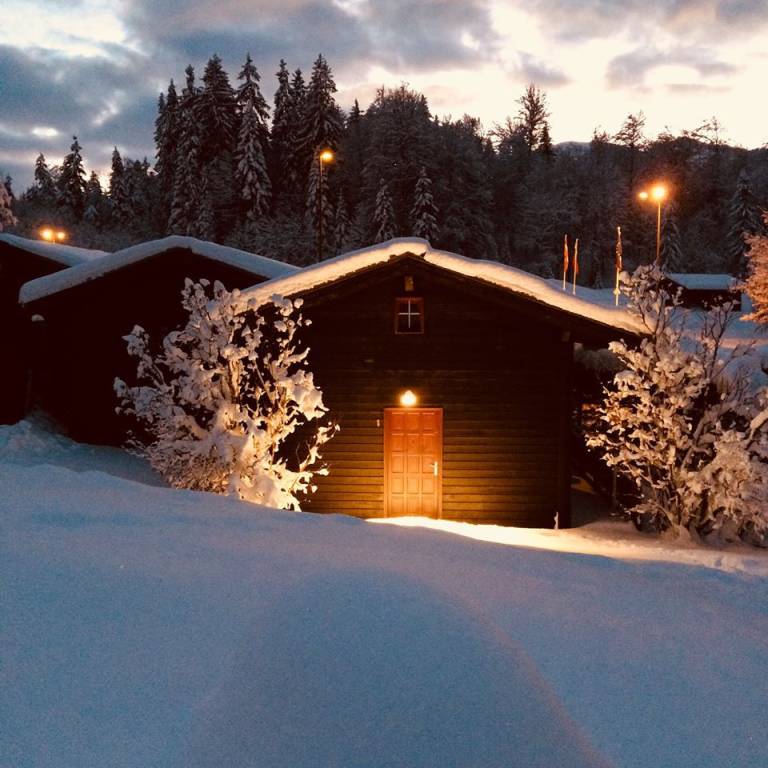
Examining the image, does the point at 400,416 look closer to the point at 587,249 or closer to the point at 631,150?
the point at 587,249

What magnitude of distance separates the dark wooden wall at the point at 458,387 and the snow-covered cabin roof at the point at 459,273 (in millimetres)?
384

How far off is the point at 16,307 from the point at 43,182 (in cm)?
7344

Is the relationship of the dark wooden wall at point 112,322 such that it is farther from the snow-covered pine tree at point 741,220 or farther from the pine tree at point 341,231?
the snow-covered pine tree at point 741,220

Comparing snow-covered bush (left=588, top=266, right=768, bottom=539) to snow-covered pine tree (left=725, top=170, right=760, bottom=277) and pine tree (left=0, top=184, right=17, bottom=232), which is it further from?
snow-covered pine tree (left=725, top=170, right=760, bottom=277)

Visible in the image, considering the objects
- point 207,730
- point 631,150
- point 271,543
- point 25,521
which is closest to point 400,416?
point 271,543

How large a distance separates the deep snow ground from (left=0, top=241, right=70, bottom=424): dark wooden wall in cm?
1597

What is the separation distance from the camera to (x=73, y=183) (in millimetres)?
74812

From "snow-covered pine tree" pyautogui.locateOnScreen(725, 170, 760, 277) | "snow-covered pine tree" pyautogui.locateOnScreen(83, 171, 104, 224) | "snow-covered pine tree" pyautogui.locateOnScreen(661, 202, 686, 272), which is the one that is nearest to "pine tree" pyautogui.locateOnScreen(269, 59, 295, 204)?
"snow-covered pine tree" pyautogui.locateOnScreen(83, 171, 104, 224)

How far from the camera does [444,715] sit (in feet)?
12.2

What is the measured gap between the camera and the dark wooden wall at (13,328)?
68.1 feet

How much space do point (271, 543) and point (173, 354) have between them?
5.35 metres

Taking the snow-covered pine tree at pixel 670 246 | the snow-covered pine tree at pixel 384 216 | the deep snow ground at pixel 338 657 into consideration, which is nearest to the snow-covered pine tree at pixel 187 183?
the snow-covered pine tree at pixel 384 216

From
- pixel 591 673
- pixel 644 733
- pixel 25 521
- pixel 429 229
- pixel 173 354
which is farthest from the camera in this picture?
pixel 429 229

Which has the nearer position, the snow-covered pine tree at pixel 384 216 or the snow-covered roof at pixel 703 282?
the snow-covered roof at pixel 703 282
